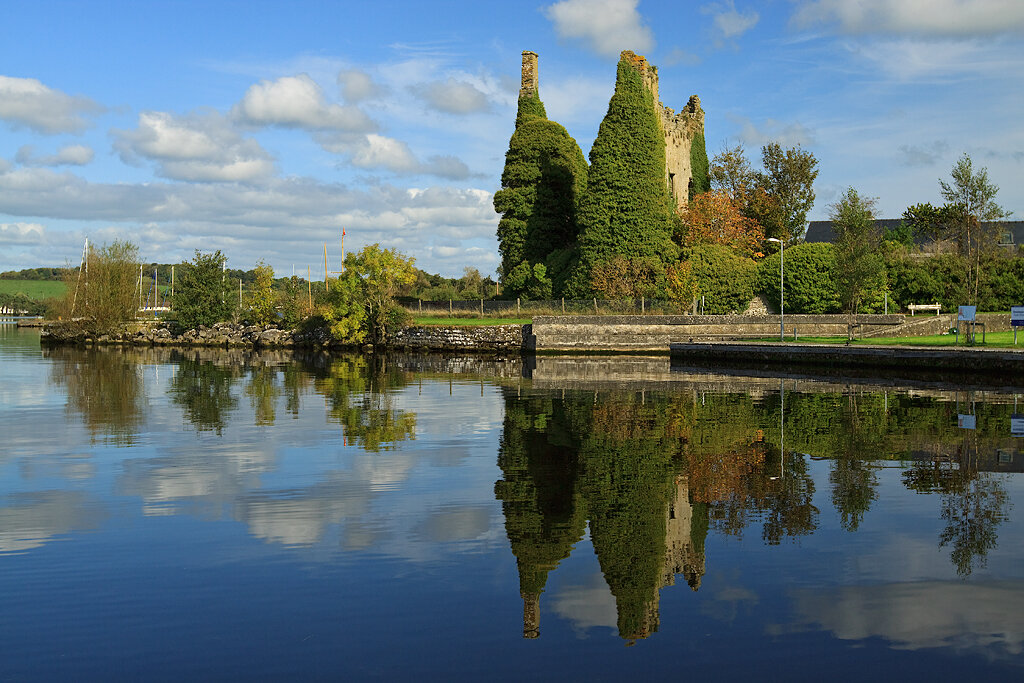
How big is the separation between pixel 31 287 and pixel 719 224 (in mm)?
173605

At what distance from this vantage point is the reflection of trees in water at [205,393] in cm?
2003

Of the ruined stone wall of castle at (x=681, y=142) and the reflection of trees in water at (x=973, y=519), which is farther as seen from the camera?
the ruined stone wall of castle at (x=681, y=142)

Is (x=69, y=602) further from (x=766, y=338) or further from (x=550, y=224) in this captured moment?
(x=550, y=224)

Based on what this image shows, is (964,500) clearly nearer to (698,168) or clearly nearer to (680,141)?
(680,141)

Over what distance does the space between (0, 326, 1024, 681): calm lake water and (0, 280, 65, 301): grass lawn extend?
178014 mm

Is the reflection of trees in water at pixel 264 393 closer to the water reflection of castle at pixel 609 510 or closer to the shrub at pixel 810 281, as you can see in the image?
the water reflection of castle at pixel 609 510

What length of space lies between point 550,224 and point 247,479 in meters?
45.2

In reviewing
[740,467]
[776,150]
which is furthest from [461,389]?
[776,150]

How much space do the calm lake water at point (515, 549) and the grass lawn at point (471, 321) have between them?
103ft

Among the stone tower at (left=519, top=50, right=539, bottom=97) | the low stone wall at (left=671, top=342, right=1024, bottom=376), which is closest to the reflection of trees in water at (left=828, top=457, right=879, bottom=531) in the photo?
the low stone wall at (left=671, top=342, right=1024, bottom=376)

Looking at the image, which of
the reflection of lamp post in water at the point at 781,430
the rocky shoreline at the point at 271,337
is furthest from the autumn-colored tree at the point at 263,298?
the reflection of lamp post in water at the point at 781,430

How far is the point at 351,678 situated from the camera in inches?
230

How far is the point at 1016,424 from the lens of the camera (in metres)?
17.6

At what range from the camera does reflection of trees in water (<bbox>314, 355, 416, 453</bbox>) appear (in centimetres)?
1720
